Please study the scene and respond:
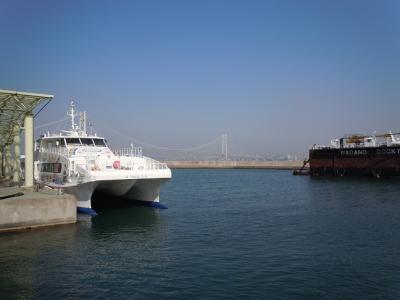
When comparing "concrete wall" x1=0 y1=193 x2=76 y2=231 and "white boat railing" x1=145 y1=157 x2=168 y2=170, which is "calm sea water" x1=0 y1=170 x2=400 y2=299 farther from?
"white boat railing" x1=145 y1=157 x2=168 y2=170

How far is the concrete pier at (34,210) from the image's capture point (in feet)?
63.9

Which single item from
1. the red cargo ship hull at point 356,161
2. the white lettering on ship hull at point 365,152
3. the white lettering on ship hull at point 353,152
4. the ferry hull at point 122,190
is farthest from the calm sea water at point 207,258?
the white lettering on ship hull at point 353,152

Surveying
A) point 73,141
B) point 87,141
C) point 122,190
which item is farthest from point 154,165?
point 73,141

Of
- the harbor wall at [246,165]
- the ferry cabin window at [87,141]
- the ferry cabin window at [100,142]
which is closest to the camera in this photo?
the ferry cabin window at [87,141]

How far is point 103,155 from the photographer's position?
29469mm

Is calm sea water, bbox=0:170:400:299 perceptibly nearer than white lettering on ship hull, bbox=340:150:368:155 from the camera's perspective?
Yes

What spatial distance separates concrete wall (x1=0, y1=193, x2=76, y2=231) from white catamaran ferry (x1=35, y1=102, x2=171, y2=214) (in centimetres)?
364

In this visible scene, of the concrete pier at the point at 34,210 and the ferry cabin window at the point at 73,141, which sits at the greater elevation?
the ferry cabin window at the point at 73,141

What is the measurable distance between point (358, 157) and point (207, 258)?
62094mm

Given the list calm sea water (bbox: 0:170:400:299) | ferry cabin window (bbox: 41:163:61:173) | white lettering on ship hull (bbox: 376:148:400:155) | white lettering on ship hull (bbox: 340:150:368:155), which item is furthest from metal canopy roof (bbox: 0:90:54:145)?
white lettering on ship hull (bbox: 340:150:368:155)

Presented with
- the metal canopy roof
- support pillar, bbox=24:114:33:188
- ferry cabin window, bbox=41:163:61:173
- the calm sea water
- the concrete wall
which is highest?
the metal canopy roof

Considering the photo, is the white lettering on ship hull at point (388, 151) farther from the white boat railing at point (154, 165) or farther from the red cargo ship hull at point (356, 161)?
the white boat railing at point (154, 165)

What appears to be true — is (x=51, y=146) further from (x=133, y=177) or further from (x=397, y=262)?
(x=397, y=262)

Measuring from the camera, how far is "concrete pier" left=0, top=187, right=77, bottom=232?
1948 centimetres
